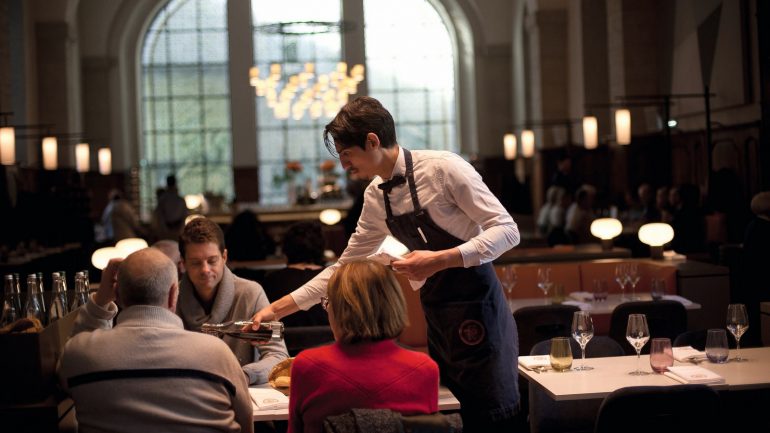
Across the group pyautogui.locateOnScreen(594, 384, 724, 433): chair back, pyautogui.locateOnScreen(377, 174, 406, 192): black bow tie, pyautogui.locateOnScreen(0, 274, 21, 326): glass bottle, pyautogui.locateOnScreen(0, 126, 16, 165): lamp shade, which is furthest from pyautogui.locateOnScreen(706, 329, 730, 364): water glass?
pyautogui.locateOnScreen(0, 126, 16, 165): lamp shade

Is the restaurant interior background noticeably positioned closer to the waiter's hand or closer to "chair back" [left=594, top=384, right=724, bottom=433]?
"chair back" [left=594, top=384, right=724, bottom=433]

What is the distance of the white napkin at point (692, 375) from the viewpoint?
392 cm

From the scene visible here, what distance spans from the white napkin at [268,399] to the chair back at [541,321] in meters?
2.38

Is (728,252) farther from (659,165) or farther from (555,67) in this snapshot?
(555,67)

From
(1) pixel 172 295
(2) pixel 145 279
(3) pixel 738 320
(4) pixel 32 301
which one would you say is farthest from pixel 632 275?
(2) pixel 145 279

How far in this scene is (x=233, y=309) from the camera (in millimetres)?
4277

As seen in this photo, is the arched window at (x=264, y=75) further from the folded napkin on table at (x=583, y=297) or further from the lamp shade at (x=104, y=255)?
the lamp shade at (x=104, y=255)

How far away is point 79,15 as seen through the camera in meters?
21.5

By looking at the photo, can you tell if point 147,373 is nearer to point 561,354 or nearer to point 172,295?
point 172,295

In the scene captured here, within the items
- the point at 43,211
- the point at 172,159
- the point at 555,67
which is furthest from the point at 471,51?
the point at 43,211

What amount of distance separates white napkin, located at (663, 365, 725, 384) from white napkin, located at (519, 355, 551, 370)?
1.70 feet

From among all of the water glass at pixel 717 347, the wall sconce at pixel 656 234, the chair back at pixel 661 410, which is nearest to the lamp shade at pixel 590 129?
the wall sconce at pixel 656 234

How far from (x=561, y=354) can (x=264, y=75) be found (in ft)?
63.5

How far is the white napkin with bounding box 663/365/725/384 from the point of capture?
12.9 ft
